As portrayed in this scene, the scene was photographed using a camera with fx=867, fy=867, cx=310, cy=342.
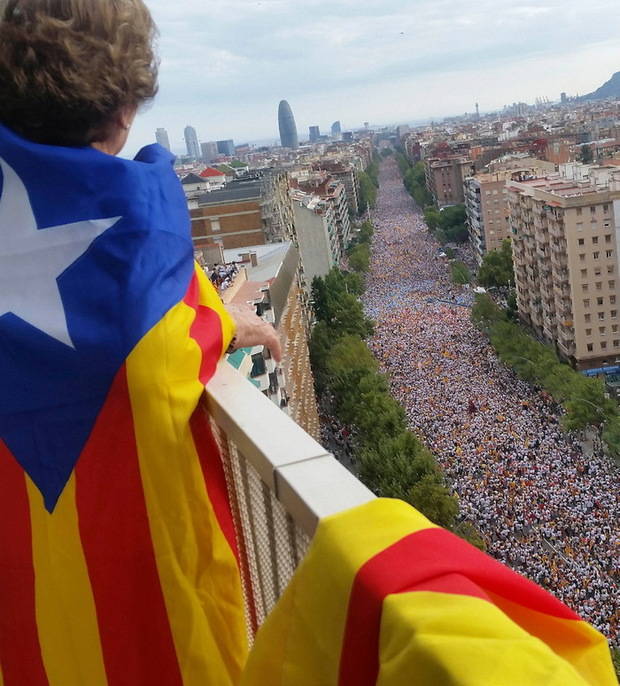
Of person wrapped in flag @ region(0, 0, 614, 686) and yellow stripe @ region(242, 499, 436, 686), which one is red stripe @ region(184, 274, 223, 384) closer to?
person wrapped in flag @ region(0, 0, 614, 686)

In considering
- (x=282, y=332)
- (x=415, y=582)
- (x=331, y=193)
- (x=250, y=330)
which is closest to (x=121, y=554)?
(x=250, y=330)

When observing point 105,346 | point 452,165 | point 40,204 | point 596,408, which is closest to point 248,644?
point 105,346

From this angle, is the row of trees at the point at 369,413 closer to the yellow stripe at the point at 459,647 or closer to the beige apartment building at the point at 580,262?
the beige apartment building at the point at 580,262

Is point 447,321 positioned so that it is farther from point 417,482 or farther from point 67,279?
point 67,279

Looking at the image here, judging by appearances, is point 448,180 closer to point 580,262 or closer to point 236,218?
point 236,218

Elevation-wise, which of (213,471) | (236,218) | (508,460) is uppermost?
(213,471)

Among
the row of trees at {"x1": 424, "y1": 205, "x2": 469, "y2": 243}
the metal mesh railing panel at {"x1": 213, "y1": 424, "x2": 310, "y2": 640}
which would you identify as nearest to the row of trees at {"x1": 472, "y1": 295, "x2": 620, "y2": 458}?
the metal mesh railing panel at {"x1": 213, "y1": 424, "x2": 310, "y2": 640}
